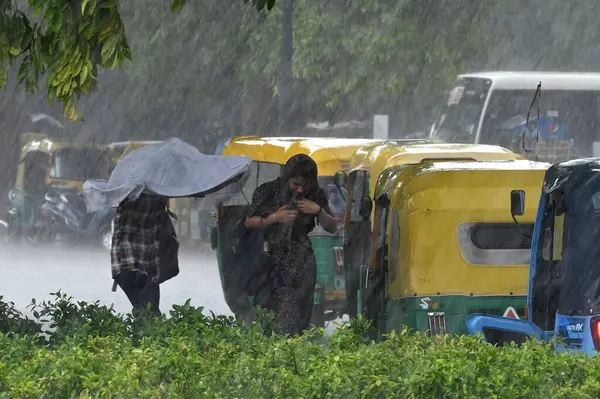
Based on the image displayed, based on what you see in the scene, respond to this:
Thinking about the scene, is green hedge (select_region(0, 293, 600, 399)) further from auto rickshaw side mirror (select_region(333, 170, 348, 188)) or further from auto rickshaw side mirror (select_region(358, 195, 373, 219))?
auto rickshaw side mirror (select_region(333, 170, 348, 188))

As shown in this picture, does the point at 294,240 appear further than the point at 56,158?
No

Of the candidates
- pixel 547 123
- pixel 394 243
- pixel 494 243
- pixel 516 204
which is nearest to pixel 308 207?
pixel 394 243

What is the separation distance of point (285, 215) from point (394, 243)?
0.73m

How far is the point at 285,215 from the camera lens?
9.64 metres

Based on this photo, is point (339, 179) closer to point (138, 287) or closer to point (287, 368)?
point (138, 287)

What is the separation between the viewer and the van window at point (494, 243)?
9594 mm

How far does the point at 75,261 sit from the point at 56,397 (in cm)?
1841

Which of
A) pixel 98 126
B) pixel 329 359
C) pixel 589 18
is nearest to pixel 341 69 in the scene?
pixel 589 18

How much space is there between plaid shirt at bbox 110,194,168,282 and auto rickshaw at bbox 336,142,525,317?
146 centimetres

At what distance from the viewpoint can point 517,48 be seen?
33.7 meters

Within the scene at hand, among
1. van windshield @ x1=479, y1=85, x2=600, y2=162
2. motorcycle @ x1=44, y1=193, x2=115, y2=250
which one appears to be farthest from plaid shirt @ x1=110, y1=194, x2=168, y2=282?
motorcycle @ x1=44, y1=193, x2=115, y2=250

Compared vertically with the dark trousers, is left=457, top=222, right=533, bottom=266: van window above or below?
above

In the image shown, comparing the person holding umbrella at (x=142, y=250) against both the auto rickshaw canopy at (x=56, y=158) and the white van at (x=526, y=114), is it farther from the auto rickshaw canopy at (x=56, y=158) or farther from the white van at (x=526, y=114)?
the auto rickshaw canopy at (x=56, y=158)

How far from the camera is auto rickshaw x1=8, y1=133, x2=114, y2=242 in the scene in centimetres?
2569
